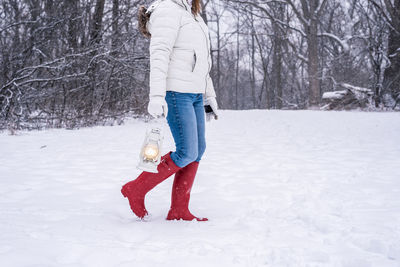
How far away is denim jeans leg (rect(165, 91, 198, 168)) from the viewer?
2.01 meters

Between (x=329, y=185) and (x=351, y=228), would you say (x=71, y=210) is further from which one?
(x=329, y=185)

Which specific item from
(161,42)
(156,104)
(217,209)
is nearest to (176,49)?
(161,42)

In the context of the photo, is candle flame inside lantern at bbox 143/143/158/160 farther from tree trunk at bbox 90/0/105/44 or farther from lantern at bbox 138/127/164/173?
tree trunk at bbox 90/0/105/44

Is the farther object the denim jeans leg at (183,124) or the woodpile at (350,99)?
the woodpile at (350,99)

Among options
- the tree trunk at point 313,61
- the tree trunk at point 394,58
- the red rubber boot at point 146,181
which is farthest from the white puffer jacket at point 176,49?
the tree trunk at point 313,61

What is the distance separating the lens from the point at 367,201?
8.05 ft

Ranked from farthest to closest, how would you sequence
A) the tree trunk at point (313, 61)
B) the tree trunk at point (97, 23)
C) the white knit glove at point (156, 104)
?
the tree trunk at point (313, 61) < the tree trunk at point (97, 23) < the white knit glove at point (156, 104)

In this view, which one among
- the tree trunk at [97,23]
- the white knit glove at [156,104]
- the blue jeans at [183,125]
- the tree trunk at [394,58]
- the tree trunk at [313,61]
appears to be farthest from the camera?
the tree trunk at [313,61]

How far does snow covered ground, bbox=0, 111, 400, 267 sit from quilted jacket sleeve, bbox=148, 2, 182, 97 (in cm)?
88

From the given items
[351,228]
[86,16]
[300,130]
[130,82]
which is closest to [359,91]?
[300,130]

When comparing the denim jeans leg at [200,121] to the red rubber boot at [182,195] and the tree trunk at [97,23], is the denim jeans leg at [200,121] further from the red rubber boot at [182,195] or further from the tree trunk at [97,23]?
the tree trunk at [97,23]

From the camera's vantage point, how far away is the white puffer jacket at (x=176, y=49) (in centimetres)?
193

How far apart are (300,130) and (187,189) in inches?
213

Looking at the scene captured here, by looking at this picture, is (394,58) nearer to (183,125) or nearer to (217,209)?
(217,209)
